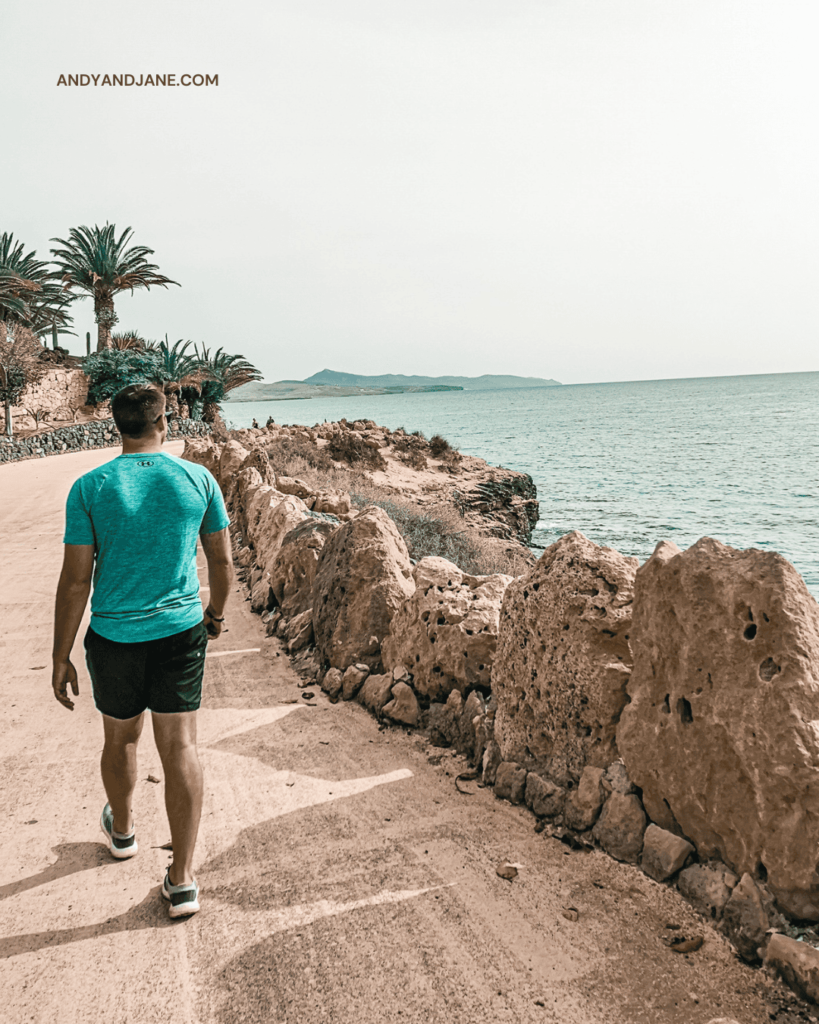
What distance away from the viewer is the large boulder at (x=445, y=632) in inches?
173

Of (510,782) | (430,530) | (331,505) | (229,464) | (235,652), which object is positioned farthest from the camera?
(430,530)

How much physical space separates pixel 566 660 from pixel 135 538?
2.08 metres

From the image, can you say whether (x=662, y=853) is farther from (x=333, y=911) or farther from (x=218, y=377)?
(x=218, y=377)

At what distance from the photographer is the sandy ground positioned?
2441 mm

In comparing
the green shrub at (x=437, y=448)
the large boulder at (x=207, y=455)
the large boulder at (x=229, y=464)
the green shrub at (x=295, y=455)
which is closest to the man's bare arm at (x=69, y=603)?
the large boulder at (x=229, y=464)

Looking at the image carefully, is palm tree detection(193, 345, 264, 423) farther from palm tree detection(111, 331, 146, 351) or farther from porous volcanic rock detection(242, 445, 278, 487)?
porous volcanic rock detection(242, 445, 278, 487)

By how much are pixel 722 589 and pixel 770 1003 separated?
1.38 m

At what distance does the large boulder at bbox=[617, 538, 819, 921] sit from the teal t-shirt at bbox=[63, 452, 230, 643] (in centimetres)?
197

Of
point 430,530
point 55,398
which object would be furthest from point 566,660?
point 55,398

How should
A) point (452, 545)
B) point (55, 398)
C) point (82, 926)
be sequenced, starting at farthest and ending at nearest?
point (55, 398), point (452, 545), point (82, 926)

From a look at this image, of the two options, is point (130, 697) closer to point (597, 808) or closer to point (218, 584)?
point (218, 584)

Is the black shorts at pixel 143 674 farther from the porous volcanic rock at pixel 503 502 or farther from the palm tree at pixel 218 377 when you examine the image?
the palm tree at pixel 218 377

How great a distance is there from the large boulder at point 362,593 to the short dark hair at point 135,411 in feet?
8.78

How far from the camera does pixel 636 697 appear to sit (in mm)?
3215
